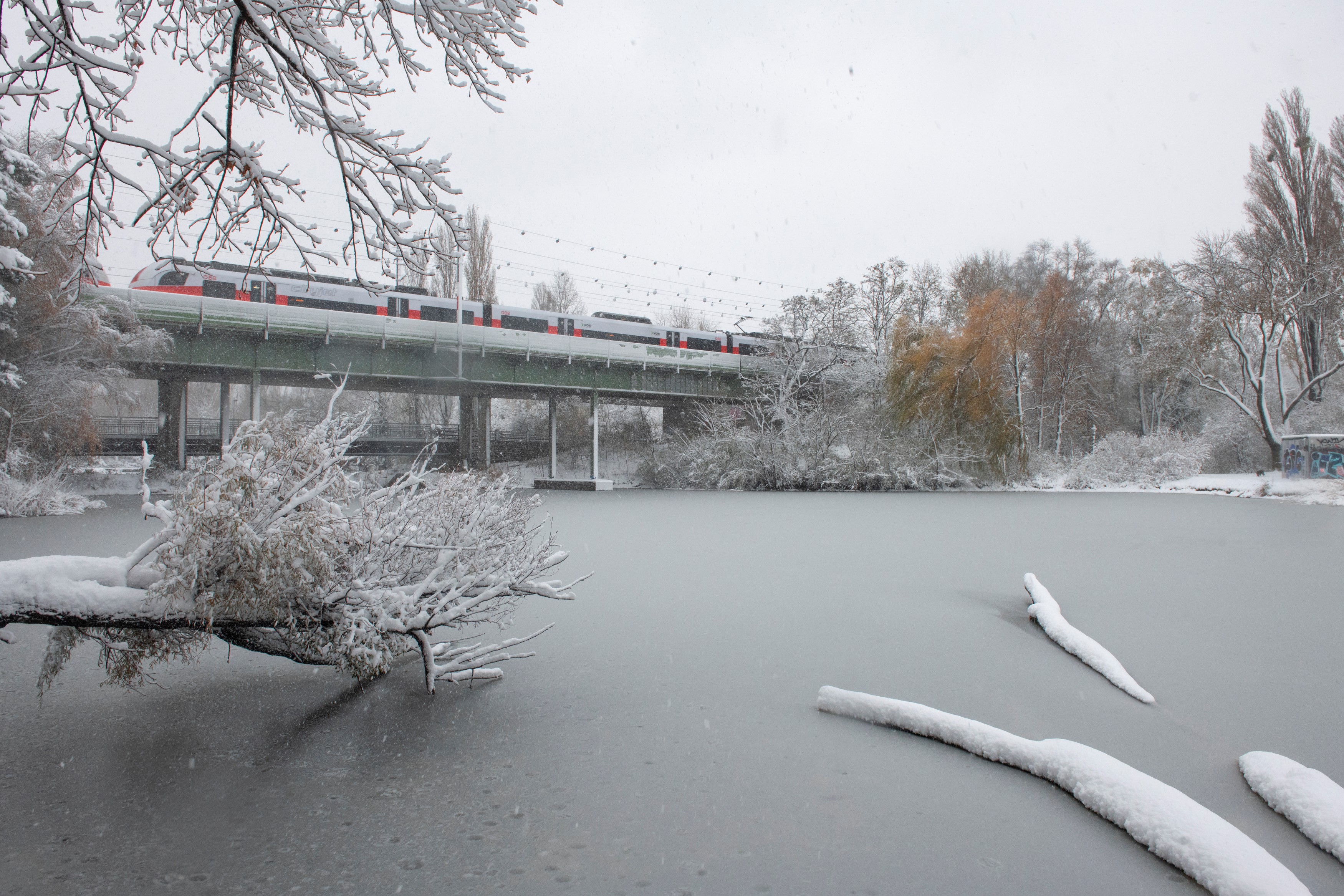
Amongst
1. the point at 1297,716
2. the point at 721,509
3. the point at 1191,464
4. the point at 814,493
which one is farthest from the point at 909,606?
the point at 1191,464

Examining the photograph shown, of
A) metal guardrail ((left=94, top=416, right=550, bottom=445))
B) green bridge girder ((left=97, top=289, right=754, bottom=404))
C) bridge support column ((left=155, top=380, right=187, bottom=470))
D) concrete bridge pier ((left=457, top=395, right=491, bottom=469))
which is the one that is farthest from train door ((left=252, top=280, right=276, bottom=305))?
concrete bridge pier ((left=457, top=395, right=491, bottom=469))

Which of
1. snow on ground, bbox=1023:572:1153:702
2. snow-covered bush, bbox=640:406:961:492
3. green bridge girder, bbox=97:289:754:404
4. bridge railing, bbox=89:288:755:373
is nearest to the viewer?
snow on ground, bbox=1023:572:1153:702

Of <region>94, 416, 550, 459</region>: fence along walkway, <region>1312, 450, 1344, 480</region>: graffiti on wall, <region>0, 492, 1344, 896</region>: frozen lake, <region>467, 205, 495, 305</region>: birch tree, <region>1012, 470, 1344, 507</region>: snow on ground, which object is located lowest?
<region>0, 492, 1344, 896</region>: frozen lake

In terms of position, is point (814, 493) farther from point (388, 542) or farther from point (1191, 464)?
point (388, 542)

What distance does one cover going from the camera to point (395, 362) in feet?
86.7

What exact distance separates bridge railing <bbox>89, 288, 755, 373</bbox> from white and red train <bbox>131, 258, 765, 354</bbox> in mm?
649

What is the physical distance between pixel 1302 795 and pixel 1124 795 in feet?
2.52

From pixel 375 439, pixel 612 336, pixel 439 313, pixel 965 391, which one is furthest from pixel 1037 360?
pixel 375 439

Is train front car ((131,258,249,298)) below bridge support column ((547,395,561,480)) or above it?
above

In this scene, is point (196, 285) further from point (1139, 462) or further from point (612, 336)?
point (1139, 462)

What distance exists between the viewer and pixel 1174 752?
3.89m

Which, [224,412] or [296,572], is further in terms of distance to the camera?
[224,412]

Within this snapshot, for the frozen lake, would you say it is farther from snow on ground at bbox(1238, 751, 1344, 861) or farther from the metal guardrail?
the metal guardrail

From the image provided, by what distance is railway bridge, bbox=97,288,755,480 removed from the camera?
2267cm
